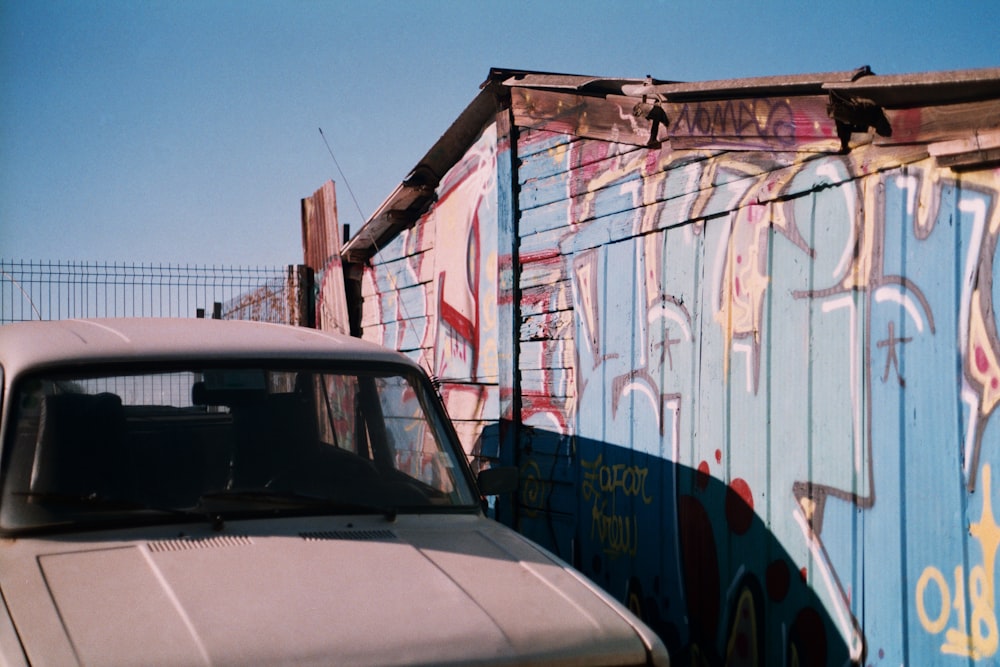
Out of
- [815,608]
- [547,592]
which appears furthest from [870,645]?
[547,592]

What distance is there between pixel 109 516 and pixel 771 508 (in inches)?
108

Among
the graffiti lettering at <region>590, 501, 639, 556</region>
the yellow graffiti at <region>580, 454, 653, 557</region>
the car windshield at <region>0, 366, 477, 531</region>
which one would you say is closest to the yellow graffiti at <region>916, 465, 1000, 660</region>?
the car windshield at <region>0, 366, 477, 531</region>

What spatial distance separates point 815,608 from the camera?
4.02 metres

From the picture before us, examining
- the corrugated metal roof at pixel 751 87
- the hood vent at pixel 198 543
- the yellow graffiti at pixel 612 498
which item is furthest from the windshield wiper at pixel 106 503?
the corrugated metal roof at pixel 751 87

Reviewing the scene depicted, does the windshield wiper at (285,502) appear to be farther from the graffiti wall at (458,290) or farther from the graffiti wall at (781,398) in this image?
the graffiti wall at (458,290)

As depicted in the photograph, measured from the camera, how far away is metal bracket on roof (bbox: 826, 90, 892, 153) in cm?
382

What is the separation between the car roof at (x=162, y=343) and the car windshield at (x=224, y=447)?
2.6 inches

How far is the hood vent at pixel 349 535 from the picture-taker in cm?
320

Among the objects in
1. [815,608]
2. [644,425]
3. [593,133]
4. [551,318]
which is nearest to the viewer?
[815,608]

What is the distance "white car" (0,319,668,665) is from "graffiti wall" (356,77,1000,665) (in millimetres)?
1270

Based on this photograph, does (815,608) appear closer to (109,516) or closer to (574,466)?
(574,466)

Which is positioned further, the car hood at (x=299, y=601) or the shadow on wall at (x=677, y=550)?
the shadow on wall at (x=677, y=550)

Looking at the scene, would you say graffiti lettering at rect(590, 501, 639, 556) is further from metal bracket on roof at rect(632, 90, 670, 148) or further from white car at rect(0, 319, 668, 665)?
metal bracket on roof at rect(632, 90, 670, 148)

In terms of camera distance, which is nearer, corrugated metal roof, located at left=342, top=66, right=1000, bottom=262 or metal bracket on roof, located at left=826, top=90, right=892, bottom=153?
corrugated metal roof, located at left=342, top=66, right=1000, bottom=262
